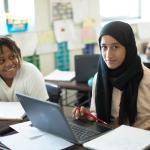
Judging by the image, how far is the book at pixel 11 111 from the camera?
1.80 m

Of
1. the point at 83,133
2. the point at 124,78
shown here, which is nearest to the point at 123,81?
the point at 124,78

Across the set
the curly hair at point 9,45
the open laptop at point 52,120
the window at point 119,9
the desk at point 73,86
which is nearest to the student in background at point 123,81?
the open laptop at point 52,120

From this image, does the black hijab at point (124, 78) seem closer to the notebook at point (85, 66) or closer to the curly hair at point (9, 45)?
the curly hair at point (9, 45)

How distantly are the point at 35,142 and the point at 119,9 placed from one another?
3.27 metres

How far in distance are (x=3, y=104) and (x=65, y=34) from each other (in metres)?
1.65

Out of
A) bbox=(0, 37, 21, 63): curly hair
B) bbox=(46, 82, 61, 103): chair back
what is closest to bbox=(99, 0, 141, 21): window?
bbox=(46, 82, 61, 103): chair back

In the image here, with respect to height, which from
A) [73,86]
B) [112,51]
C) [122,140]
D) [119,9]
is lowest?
[73,86]

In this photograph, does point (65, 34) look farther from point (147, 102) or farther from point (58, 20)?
point (147, 102)

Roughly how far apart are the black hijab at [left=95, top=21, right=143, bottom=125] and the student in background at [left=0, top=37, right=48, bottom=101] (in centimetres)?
47

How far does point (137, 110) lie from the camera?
1.83 m

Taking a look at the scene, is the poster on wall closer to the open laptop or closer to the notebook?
the notebook

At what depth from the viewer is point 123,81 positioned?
183 cm

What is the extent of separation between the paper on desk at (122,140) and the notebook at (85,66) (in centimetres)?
144

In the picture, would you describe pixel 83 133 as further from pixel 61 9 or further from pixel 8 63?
pixel 61 9
